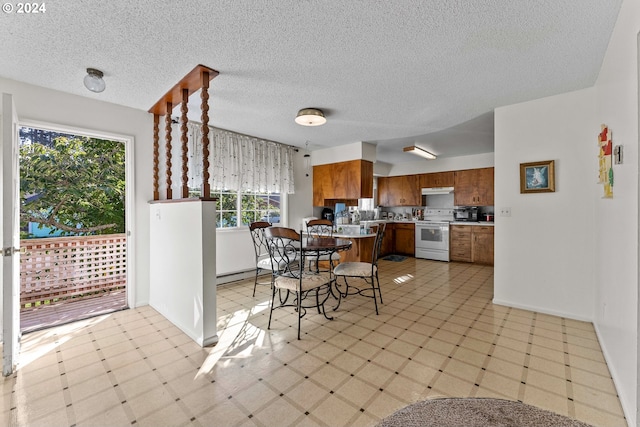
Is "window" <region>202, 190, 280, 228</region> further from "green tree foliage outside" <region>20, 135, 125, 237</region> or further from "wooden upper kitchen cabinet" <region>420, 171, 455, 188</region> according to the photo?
"wooden upper kitchen cabinet" <region>420, 171, 455, 188</region>

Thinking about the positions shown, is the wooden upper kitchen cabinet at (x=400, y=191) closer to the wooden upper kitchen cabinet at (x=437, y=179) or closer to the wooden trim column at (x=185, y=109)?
the wooden upper kitchen cabinet at (x=437, y=179)

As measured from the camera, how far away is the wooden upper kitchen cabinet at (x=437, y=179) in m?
6.36

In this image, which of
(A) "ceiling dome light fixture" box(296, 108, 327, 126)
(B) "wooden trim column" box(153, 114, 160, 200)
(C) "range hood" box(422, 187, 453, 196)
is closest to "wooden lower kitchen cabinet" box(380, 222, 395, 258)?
(C) "range hood" box(422, 187, 453, 196)

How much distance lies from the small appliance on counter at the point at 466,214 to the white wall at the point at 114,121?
6125mm

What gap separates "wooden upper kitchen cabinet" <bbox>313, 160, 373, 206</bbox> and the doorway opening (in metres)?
3.31

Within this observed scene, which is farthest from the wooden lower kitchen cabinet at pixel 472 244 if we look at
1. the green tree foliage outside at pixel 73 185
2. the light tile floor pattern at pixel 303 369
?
the green tree foliage outside at pixel 73 185

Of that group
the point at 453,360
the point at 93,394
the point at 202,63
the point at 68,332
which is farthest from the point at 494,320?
the point at 68,332

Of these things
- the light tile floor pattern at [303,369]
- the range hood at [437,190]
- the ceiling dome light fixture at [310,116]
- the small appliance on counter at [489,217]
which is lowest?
the light tile floor pattern at [303,369]

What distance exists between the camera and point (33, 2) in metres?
1.65

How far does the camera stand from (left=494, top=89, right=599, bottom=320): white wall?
2773 millimetres

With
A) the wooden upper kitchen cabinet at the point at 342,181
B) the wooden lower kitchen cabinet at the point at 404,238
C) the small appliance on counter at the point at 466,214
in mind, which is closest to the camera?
the wooden upper kitchen cabinet at the point at 342,181

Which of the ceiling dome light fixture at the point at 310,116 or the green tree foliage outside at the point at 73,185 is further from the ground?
the ceiling dome light fixture at the point at 310,116

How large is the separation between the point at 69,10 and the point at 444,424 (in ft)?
9.85

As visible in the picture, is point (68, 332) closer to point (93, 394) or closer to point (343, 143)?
point (93, 394)
